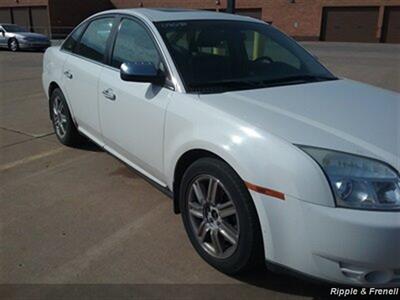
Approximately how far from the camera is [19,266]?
2.87 metres

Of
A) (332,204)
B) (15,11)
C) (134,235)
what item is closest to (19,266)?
(134,235)

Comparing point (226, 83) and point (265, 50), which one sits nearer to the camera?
point (226, 83)

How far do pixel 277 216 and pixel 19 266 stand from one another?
1.79 meters

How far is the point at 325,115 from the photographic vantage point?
2621mm

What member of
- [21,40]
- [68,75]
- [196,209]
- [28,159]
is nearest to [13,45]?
[21,40]

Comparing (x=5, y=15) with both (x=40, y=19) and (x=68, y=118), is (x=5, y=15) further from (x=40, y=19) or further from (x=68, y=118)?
(x=68, y=118)

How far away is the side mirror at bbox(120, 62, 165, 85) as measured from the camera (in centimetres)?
306

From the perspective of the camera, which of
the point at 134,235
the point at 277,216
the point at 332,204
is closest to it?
the point at 332,204

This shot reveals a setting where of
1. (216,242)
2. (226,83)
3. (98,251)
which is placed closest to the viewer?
(216,242)

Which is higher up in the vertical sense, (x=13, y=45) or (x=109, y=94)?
(x=109, y=94)

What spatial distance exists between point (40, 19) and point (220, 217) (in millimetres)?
39858

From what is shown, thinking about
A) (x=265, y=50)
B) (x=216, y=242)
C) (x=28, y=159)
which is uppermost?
(x=265, y=50)

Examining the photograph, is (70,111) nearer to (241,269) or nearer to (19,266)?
(19,266)

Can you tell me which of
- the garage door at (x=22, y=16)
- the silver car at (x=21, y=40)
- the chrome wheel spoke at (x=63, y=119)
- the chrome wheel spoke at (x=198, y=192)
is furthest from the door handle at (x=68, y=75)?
the garage door at (x=22, y=16)
